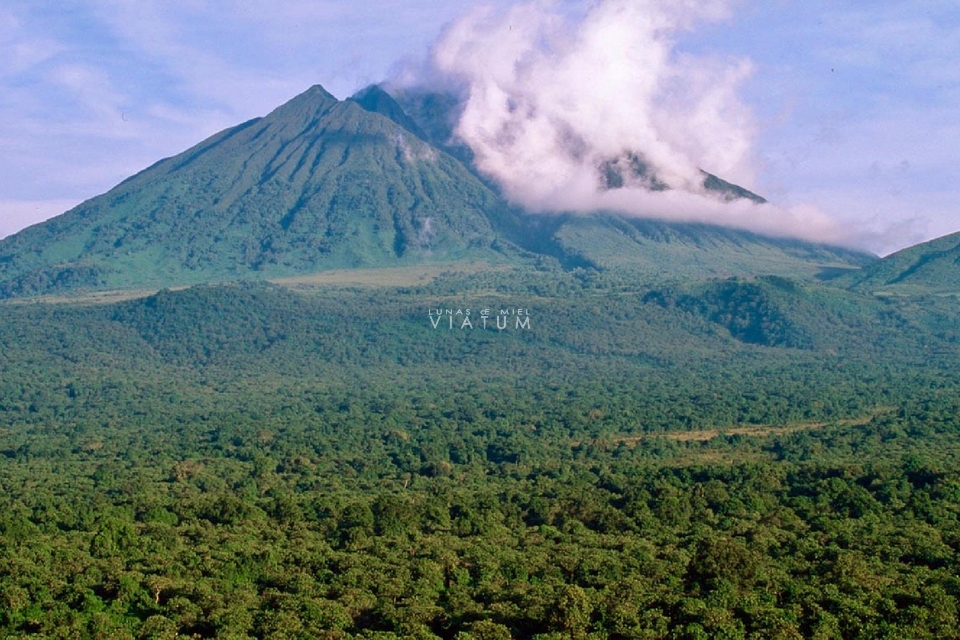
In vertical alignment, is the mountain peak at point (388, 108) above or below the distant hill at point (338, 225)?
above

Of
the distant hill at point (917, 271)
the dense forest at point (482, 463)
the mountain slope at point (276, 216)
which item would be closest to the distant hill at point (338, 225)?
the mountain slope at point (276, 216)

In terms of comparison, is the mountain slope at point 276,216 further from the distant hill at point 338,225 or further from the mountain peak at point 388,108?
the mountain peak at point 388,108

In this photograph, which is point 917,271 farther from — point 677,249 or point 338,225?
point 338,225

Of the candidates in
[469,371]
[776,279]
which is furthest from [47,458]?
[776,279]

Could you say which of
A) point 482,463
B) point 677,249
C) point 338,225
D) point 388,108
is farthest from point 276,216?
point 482,463

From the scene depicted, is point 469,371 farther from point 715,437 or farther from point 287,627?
point 287,627
